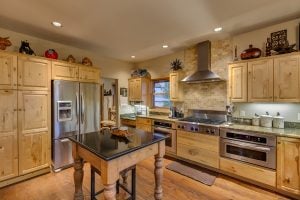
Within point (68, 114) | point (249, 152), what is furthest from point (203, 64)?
point (68, 114)

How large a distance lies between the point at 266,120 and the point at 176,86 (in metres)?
2.07

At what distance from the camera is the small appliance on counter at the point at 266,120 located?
9.28 ft

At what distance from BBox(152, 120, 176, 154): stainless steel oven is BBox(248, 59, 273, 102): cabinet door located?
67.9 inches

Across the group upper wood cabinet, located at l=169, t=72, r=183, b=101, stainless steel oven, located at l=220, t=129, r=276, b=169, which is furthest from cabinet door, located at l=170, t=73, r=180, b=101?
stainless steel oven, located at l=220, t=129, r=276, b=169

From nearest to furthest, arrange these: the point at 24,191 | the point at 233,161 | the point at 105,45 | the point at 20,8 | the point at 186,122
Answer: the point at 20,8, the point at 24,191, the point at 233,161, the point at 186,122, the point at 105,45

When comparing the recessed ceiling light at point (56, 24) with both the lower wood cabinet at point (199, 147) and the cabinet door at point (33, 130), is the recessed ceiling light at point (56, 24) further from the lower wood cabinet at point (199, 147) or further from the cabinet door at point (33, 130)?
the lower wood cabinet at point (199, 147)

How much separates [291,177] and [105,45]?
4253 mm

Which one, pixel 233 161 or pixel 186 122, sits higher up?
pixel 186 122

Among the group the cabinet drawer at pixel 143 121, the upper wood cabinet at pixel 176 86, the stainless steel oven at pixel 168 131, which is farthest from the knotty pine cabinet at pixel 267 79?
the cabinet drawer at pixel 143 121

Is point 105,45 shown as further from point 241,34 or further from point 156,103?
point 241,34

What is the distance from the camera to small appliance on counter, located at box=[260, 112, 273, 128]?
2828 mm

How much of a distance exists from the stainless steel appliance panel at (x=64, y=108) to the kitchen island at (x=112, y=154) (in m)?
1.32

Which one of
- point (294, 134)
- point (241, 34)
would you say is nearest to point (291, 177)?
point (294, 134)

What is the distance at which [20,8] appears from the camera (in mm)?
2238
